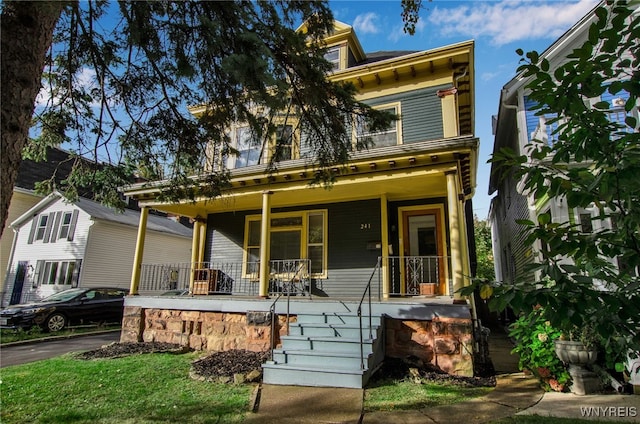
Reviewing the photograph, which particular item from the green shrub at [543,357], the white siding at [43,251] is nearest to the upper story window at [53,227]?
the white siding at [43,251]

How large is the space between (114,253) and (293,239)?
10.7 metres

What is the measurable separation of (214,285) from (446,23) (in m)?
7.91

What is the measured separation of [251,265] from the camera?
9492 mm

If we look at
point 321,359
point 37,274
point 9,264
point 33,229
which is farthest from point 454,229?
point 9,264

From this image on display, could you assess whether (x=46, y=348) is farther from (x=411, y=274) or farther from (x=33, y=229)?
(x=33, y=229)

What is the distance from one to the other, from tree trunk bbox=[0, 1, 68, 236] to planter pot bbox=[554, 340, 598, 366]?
5817 mm

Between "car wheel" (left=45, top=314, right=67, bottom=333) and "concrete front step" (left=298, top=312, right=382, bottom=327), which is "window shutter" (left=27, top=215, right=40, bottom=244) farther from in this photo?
"concrete front step" (left=298, top=312, right=382, bottom=327)

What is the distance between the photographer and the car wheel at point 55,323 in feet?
33.5

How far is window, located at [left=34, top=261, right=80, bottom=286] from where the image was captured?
14.7 meters

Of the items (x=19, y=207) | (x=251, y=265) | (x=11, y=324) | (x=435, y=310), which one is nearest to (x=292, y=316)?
(x=435, y=310)

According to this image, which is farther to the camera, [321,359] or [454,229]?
[454,229]

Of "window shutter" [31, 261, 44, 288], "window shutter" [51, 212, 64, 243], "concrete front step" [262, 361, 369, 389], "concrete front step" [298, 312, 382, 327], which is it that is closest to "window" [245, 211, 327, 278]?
"concrete front step" [298, 312, 382, 327]

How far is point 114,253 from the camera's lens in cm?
1570

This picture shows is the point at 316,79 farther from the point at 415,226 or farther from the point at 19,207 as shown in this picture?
the point at 19,207
